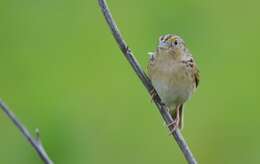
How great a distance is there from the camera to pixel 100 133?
8469 millimetres

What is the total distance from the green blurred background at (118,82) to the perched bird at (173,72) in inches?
117

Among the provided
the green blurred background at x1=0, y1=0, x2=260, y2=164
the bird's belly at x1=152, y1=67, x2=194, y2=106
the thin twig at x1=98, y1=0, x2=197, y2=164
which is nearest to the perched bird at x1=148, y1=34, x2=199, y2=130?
the bird's belly at x1=152, y1=67, x2=194, y2=106

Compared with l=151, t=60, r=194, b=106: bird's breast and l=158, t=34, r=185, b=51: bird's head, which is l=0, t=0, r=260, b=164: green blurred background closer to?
l=151, t=60, r=194, b=106: bird's breast

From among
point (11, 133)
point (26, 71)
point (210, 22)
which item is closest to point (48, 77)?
point (26, 71)

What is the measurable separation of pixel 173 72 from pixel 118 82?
14.1 ft

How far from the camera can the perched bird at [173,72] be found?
4.88 metres

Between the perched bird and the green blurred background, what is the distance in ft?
9.77

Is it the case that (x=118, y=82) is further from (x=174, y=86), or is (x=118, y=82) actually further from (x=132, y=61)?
(x=132, y=61)

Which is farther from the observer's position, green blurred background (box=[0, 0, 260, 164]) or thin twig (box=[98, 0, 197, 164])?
green blurred background (box=[0, 0, 260, 164])

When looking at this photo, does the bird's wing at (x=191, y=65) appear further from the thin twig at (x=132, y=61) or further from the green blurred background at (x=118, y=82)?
the green blurred background at (x=118, y=82)

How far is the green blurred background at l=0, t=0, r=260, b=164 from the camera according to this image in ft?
27.2

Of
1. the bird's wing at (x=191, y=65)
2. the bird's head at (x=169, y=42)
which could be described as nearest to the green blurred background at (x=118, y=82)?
the bird's wing at (x=191, y=65)

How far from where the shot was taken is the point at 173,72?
4980mm

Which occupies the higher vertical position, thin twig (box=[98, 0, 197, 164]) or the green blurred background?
thin twig (box=[98, 0, 197, 164])
